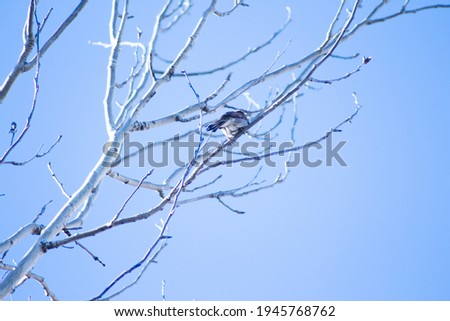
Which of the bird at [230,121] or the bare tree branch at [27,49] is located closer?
the bare tree branch at [27,49]

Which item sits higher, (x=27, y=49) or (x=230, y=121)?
(x=230, y=121)

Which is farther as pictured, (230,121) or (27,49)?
(230,121)

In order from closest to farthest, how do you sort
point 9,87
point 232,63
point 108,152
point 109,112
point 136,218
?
point 136,218
point 9,87
point 108,152
point 109,112
point 232,63

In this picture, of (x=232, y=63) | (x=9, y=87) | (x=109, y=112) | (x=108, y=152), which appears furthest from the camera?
(x=232, y=63)

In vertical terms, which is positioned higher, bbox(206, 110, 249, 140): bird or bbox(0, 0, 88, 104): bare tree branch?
bbox(206, 110, 249, 140): bird

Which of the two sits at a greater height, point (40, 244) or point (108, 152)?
point (108, 152)

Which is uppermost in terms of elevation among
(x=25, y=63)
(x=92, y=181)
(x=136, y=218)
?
(x=25, y=63)

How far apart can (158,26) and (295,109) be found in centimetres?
130

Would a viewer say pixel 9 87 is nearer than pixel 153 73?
Yes

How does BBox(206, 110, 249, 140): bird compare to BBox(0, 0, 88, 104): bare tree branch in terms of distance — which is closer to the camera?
BBox(0, 0, 88, 104): bare tree branch

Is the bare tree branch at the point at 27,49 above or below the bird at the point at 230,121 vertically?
below

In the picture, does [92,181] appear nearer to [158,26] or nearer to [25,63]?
[25,63]
